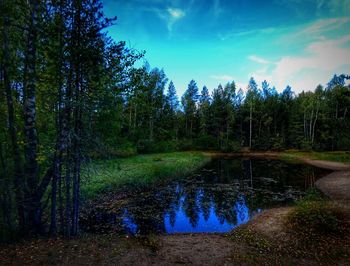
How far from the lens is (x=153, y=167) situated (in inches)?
915

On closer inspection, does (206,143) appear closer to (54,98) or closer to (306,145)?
(306,145)

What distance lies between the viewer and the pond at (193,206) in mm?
11281

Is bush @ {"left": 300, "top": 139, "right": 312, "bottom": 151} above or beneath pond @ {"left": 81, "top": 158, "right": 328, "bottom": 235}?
above

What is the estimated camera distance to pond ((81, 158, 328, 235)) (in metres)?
11.3

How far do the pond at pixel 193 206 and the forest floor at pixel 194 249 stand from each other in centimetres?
188

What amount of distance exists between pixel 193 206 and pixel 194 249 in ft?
22.6

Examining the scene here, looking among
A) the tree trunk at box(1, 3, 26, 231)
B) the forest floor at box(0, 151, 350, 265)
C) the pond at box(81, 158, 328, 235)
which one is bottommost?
the pond at box(81, 158, 328, 235)

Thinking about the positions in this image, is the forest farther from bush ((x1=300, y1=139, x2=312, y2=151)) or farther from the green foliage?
bush ((x1=300, y1=139, x2=312, y2=151))

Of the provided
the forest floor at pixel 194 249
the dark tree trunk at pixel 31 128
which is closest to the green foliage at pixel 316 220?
the forest floor at pixel 194 249

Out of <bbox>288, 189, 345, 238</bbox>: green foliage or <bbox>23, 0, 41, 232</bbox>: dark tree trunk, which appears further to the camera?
<bbox>288, 189, 345, 238</bbox>: green foliage

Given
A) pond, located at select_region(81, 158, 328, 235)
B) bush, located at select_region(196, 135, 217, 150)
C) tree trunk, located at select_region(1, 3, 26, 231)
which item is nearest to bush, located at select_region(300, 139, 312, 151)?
bush, located at select_region(196, 135, 217, 150)

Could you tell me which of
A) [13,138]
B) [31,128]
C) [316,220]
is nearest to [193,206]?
[316,220]

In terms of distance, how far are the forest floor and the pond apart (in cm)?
188

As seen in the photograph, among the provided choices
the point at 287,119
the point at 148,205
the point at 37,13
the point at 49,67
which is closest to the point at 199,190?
the point at 148,205
